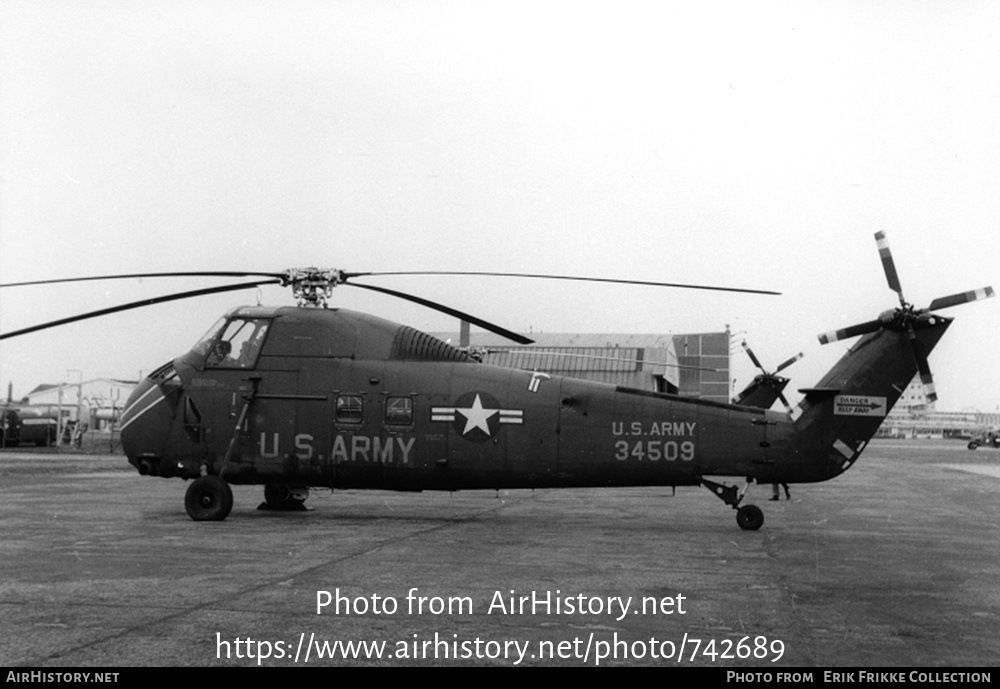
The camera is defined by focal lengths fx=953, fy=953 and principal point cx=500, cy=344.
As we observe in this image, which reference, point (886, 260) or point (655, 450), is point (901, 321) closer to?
point (886, 260)

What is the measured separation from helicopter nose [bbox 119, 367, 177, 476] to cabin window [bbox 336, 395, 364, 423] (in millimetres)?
2875

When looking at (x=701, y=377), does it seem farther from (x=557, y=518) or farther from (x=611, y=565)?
(x=611, y=565)

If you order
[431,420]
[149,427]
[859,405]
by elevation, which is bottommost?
[149,427]

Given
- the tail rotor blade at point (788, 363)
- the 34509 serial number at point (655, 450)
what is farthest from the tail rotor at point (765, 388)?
the 34509 serial number at point (655, 450)

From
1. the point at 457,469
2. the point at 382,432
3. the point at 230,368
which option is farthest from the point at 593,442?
the point at 230,368

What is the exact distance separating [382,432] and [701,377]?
199 ft

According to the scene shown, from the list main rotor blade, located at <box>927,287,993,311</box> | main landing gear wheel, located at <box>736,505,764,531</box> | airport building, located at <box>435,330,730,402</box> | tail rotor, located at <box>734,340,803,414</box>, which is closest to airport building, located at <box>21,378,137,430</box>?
airport building, located at <box>435,330,730,402</box>

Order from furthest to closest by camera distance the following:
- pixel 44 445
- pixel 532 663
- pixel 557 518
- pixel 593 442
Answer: pixel 44 445
pixel 557 518
pixel 593 442
pixel 532 663

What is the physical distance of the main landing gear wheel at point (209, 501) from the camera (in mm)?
14960

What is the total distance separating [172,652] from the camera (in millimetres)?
6367

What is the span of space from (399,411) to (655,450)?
4.17 m

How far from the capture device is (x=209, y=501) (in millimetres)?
15039

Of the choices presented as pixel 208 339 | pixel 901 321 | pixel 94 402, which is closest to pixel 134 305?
pixel 208 339

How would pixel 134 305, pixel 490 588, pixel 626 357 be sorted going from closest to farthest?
pixel 490 588, pixel 134 305, pixel 626 357
